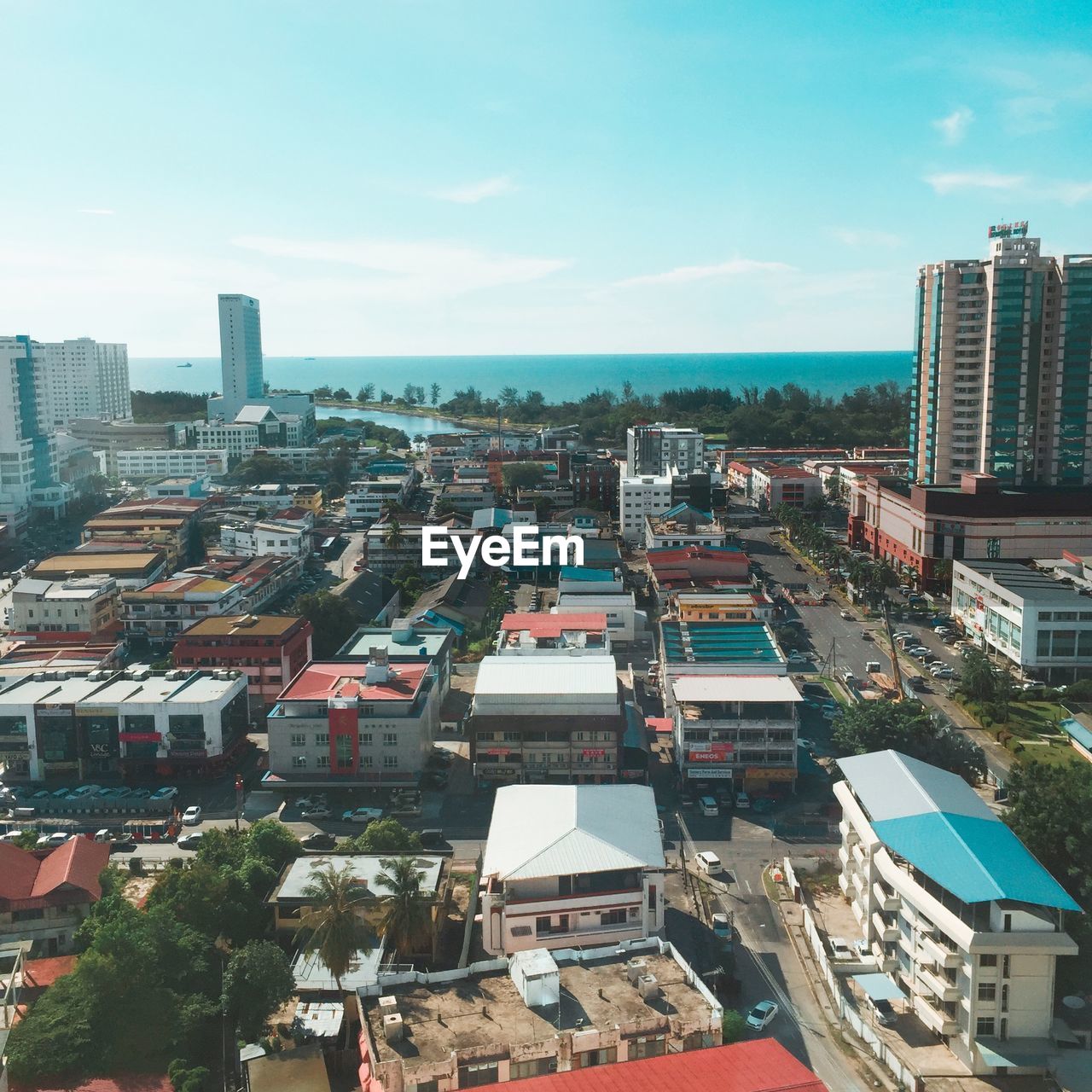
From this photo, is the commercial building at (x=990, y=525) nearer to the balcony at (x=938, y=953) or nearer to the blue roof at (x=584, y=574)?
the blue roof at (x=584, y=574)

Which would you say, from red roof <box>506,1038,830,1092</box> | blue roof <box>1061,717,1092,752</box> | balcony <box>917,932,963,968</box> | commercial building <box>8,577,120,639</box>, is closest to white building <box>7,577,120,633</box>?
commercial building <box>8,577,120,639</box>

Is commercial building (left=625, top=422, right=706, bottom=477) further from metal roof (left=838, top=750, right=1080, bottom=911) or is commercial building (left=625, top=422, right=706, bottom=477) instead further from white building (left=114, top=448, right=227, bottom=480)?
metal roof (left=838, top=750, right=1080, bottom=911)

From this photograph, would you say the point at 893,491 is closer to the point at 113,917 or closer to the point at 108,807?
the point at 108,807

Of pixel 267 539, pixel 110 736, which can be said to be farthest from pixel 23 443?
pixel 110 736

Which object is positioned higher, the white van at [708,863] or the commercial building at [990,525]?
the commercial building at [990,525]

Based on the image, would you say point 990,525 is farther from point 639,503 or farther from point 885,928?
point 885,928

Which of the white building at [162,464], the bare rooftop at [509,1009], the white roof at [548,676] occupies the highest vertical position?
the white building at [162,464]

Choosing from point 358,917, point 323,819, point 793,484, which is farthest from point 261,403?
point 358,917

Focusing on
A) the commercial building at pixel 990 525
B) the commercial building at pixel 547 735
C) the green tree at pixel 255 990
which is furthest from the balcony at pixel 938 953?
the commercial building at pixel 990 525
